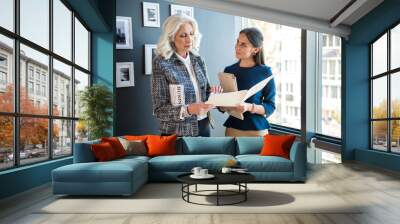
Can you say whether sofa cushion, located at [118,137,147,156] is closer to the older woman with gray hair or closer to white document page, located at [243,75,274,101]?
the older woman with gray hair

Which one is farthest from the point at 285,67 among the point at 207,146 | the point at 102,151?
the point at 102,151

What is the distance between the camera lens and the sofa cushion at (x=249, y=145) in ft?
24.8

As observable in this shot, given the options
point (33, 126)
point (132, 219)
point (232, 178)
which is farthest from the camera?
point (33, 126)

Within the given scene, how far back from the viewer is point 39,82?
6.71 m

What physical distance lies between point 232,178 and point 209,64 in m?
5.01

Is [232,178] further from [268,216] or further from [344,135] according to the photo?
[344,135]

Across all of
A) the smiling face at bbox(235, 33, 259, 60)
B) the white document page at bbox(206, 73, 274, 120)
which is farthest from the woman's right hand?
the smiling face at bbox(235, 33, 259, 60)

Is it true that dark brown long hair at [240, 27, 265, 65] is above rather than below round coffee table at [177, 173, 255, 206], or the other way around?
above

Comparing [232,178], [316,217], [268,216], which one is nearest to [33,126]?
[232,178]

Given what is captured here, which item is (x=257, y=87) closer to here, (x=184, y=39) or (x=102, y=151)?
(x=184, y=39)

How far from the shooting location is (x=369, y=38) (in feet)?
31.6

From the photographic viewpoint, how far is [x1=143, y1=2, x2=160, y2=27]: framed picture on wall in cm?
993

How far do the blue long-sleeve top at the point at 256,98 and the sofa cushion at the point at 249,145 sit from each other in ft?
5.46

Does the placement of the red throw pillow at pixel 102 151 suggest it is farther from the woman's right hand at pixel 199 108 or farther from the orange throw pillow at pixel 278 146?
the woman's right hand at pixel 199 108
